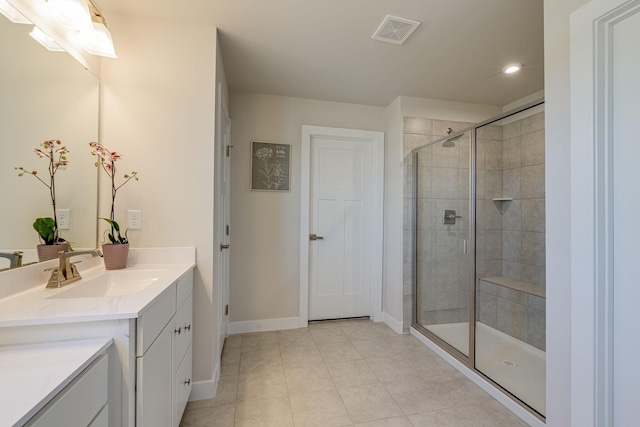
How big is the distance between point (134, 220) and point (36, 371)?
1091 mm

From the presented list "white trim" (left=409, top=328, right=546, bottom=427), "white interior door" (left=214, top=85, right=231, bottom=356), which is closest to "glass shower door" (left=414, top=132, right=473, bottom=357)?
"white trim" (left=409, top=328, right=546, bottom=427)

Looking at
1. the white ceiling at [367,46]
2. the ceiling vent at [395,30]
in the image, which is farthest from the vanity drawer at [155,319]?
the ceiling vent at [395,30]

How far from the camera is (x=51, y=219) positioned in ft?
4.22

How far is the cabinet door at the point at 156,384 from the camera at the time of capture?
949mm

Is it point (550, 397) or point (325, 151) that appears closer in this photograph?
point (550, 397)

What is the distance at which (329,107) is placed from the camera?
2.89 m

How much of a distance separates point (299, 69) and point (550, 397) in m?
2.63

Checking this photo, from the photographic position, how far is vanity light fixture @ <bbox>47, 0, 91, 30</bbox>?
49.1 inches

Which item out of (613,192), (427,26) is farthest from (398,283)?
(427,26)

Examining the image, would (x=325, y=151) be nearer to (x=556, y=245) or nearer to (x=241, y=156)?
(x=241, y=156)

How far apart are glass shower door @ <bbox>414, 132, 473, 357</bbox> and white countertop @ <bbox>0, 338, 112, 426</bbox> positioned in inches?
95.3

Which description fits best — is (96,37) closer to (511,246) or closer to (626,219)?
(626,219)

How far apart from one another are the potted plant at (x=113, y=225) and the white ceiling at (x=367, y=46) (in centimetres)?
87

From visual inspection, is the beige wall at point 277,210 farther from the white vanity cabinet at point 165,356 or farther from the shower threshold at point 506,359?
the white vanity cabinet at point 165,356
